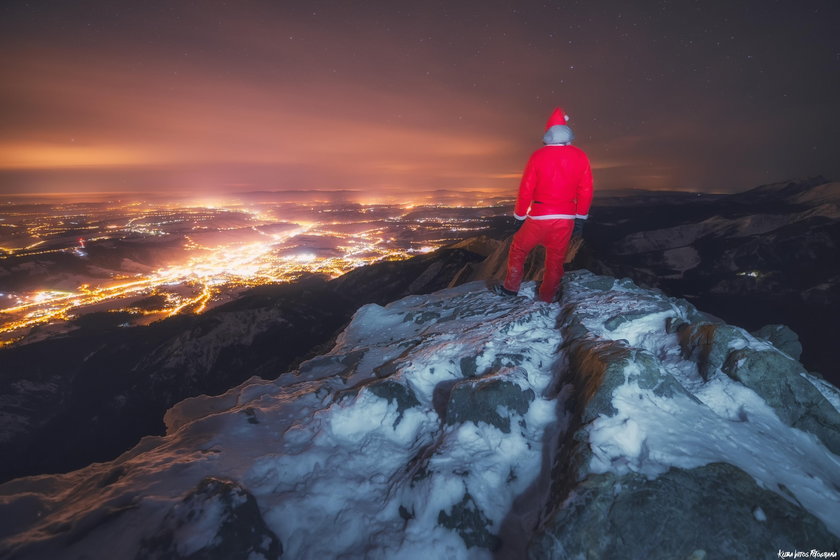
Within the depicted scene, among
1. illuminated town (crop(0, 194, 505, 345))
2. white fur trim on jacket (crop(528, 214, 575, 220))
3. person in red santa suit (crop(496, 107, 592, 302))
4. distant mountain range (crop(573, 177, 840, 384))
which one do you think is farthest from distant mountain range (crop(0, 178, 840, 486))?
illuminated town (crop(0, 194, 505, 345))

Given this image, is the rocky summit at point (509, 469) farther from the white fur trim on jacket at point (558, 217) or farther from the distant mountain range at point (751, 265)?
the distant mountain range at point (751, 265)

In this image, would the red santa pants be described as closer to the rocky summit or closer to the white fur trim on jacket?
the white fur trim on jacket

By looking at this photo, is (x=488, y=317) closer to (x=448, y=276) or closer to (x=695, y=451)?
(x=695, y=451)

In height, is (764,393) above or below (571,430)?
above

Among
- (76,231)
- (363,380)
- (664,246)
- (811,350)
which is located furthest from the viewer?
(76,231)

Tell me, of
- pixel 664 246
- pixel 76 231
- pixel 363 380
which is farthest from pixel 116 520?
pixel 76 231

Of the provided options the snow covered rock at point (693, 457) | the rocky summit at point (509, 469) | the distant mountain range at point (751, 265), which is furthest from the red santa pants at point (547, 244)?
the distant mountain range at point (751, 265)
